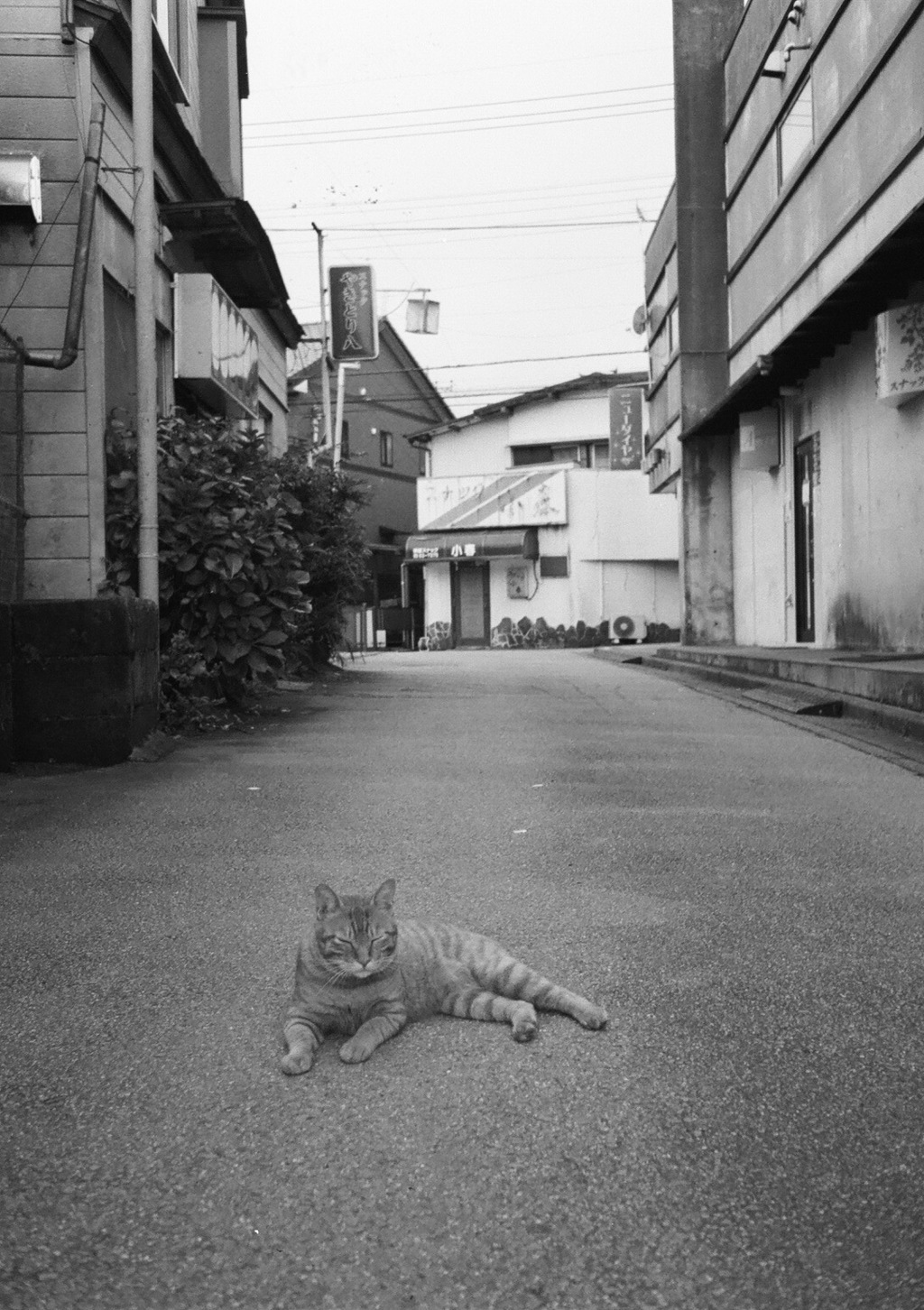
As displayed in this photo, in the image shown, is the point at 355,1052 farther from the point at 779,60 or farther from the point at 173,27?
the point at 779,60

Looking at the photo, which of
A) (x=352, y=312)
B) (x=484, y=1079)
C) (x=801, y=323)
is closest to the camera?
(x=484, y=1079)

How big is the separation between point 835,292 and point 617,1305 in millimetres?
12204

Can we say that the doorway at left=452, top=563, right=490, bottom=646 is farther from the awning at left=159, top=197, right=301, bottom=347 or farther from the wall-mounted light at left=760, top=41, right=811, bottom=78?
the wall-mounted light at left=760, top=41, right=811, bottom=78

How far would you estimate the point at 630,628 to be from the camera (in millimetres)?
38750

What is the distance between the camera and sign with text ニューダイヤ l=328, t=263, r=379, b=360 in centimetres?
3086

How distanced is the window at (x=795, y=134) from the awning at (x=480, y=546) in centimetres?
2258

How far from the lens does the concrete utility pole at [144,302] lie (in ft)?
28.9

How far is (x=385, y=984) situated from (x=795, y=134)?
49.6 feet

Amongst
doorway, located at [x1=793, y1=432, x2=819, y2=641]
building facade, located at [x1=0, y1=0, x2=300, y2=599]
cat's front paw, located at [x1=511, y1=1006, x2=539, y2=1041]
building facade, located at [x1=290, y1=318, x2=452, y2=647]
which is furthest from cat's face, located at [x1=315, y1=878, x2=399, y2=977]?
building facade, located at [x1=290, y1=318, x2=452, y2=647]

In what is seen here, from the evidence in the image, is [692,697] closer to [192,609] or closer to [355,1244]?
[192,609]

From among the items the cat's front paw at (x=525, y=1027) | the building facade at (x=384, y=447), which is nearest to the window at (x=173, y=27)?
the cat's front paw at (x=525, y=1027)

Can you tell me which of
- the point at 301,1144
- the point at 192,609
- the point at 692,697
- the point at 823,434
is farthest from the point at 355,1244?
the point at 823,434

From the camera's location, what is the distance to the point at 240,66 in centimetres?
1753

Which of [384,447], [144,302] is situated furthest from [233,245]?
[384,447]
